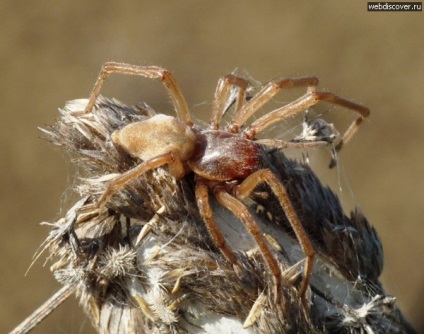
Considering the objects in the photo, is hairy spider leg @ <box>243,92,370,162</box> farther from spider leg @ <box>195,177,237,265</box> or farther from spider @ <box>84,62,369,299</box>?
spider leg @ <box>195,177,237,265</box>

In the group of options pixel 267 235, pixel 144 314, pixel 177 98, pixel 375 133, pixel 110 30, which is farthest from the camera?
pixel 110 30

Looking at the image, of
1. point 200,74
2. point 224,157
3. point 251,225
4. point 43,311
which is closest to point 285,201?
point 251,225

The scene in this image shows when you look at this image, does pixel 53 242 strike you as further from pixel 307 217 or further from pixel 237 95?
pixel 237 95

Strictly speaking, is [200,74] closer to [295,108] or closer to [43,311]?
[295,108]

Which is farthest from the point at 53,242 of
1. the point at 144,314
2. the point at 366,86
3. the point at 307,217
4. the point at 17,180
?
the point at 366,86

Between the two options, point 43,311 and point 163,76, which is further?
point 163,76

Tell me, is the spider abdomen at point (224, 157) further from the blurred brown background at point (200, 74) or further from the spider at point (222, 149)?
the blurred brown background at point (200, 74)

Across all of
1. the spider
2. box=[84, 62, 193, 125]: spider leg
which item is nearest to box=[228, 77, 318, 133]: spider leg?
the spider
